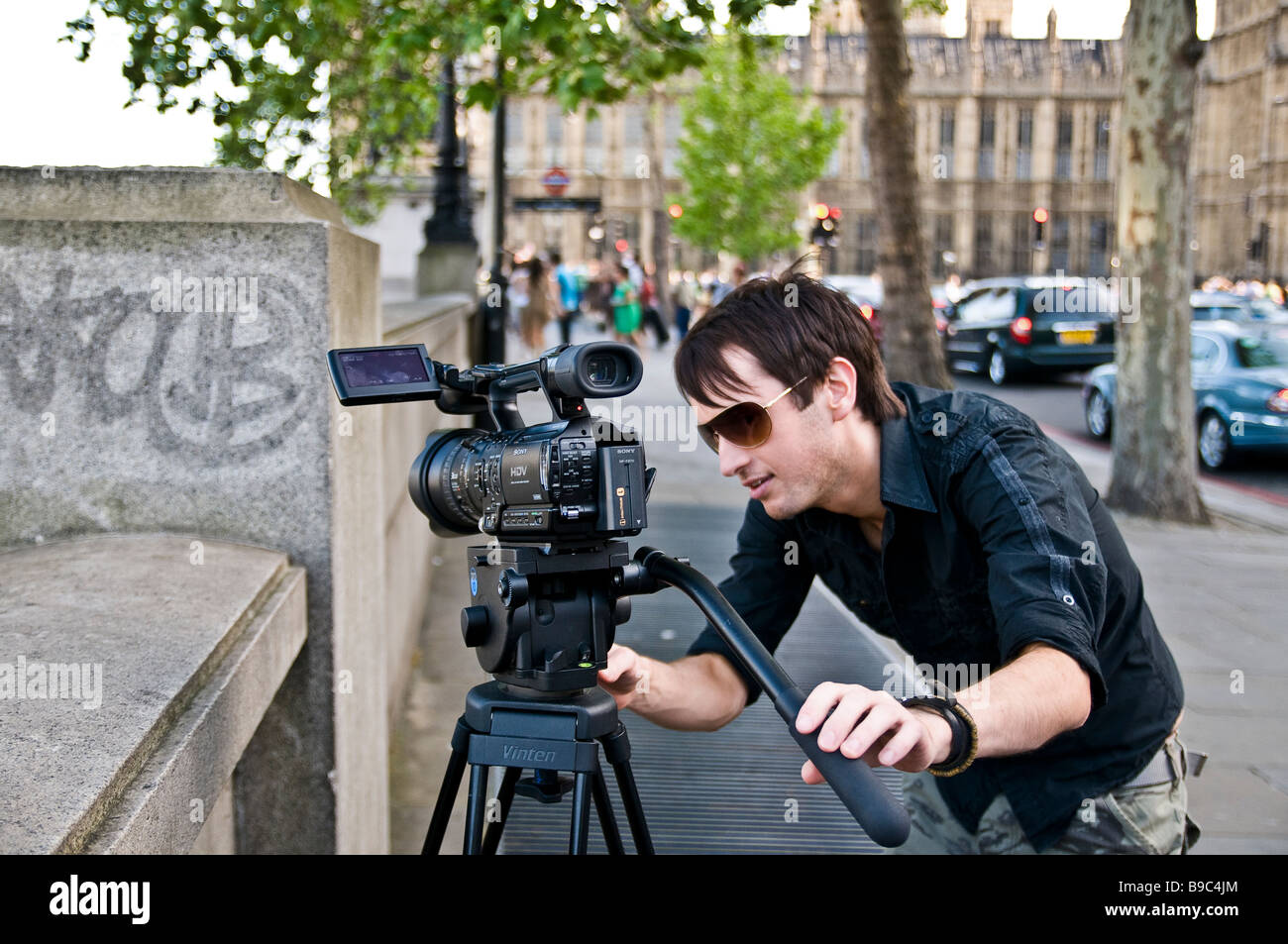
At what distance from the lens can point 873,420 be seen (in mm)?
2459

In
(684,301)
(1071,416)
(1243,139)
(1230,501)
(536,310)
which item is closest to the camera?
(1230,501)

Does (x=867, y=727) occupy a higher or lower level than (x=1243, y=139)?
lower

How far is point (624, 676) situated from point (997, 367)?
22078mm

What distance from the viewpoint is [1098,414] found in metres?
16.6

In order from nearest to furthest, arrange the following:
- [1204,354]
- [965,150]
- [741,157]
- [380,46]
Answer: [380,46] < [1204,354] < [741,157] < [965,150]

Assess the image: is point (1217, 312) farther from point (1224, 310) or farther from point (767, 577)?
point (767, 577)

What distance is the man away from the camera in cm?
224

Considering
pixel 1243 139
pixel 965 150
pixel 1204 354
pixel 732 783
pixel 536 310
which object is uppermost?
pixel 1243 139

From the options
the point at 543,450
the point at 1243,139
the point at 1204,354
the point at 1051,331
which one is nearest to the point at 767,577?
the point at 543,450

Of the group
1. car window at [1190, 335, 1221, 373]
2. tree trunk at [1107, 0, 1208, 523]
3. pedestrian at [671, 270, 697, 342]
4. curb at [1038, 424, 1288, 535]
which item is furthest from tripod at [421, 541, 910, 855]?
pedestrian at [671, 270, 697, 342]

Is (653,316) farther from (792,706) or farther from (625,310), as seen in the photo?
(792,706)

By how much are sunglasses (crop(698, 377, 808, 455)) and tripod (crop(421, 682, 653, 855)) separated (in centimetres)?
55
